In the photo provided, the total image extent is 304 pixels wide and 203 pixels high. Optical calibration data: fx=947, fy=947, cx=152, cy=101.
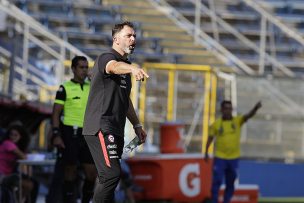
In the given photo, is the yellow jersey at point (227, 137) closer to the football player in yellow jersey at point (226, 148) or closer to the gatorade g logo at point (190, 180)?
the football player in yellow jersey at point (226, 148)

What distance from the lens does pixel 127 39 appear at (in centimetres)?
724

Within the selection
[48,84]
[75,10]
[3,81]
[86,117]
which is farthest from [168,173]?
[75,10]

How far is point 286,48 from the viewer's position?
2275 cm

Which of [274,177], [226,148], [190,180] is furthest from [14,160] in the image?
[274,177]

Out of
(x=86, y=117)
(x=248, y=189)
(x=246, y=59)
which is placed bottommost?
(x=248, y=189)

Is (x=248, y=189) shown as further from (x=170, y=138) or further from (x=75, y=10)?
(x=75, y=10)

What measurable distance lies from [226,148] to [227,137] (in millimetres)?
153

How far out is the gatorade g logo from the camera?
1441 centimetres

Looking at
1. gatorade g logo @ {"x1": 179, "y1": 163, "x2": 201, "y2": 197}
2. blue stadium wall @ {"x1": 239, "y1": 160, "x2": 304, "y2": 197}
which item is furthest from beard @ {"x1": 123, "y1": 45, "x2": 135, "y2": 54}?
blue stadium wall @ {"x1": 239, "y1": 160, "x2": 304, "y2": 197}

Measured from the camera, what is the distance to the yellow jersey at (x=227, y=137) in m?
13.2

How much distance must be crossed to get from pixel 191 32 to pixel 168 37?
60 centimetres

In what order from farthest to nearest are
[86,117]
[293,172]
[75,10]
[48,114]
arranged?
1. [75,10]
2. [293,172]
3. [48,114]
4. [86,117]

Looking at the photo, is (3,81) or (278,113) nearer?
(3,81)

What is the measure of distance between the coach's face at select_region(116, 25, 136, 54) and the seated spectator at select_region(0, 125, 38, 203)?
338 centimetres
